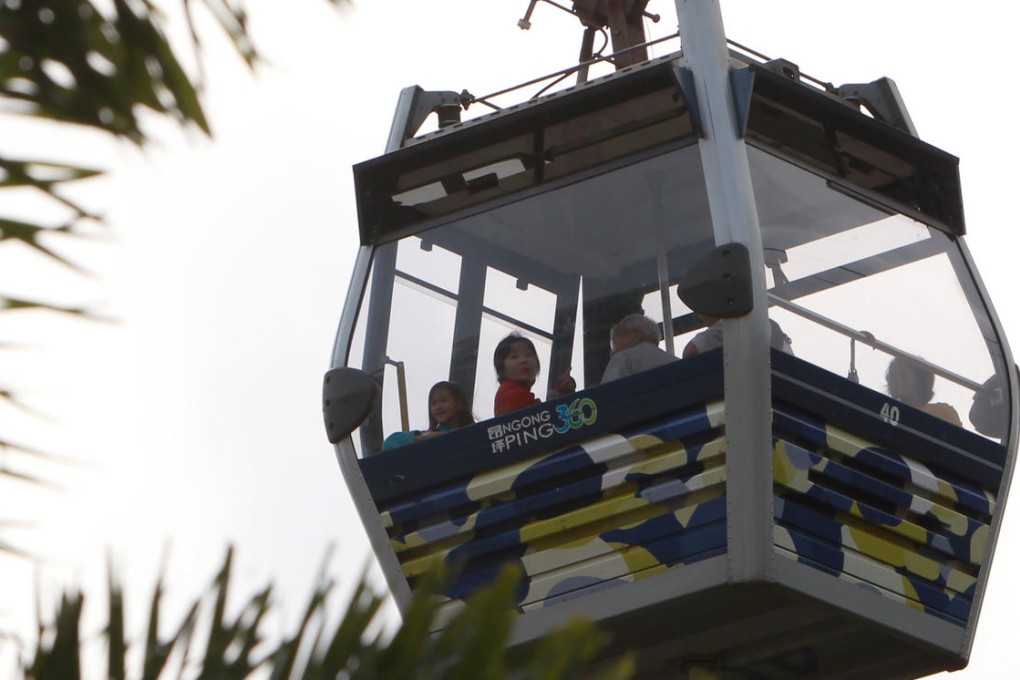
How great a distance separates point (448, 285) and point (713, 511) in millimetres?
1677

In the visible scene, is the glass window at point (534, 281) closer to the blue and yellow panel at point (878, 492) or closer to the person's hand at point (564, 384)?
the person's hand at point (564, 384)

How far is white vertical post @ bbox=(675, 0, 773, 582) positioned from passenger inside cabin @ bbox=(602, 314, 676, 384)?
0.95 ft

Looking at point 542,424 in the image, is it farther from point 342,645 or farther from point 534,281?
point 342,645

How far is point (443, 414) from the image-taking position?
21.9 ft

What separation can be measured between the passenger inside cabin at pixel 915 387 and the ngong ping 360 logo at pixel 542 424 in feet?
3.71

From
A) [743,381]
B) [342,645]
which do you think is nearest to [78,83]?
[342,645]

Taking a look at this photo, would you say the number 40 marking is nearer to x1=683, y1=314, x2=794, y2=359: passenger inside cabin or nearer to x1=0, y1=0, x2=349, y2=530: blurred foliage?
x1=683, y1=314, x2=794, y2=359: passenger inside cabin

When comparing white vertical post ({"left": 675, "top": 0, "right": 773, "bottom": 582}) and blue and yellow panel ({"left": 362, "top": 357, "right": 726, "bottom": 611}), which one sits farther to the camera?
blue and yellow panel ({"left": 362, "top": 357, "right": 726, "bottom": 611})

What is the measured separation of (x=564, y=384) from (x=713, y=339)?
665 mm

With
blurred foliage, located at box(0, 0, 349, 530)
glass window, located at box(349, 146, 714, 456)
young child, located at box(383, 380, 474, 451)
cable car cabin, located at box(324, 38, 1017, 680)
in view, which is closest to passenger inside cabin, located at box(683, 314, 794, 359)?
cable car cabin, located at box(324, 38, 1017, 680)

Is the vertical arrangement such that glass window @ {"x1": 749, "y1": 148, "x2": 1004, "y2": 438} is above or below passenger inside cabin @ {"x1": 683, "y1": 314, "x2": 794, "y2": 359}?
above

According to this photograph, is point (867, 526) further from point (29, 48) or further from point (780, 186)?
point (29, 48)

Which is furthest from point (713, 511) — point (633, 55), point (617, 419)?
point (633, 55)

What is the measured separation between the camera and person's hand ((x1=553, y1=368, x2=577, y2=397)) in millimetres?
6393
